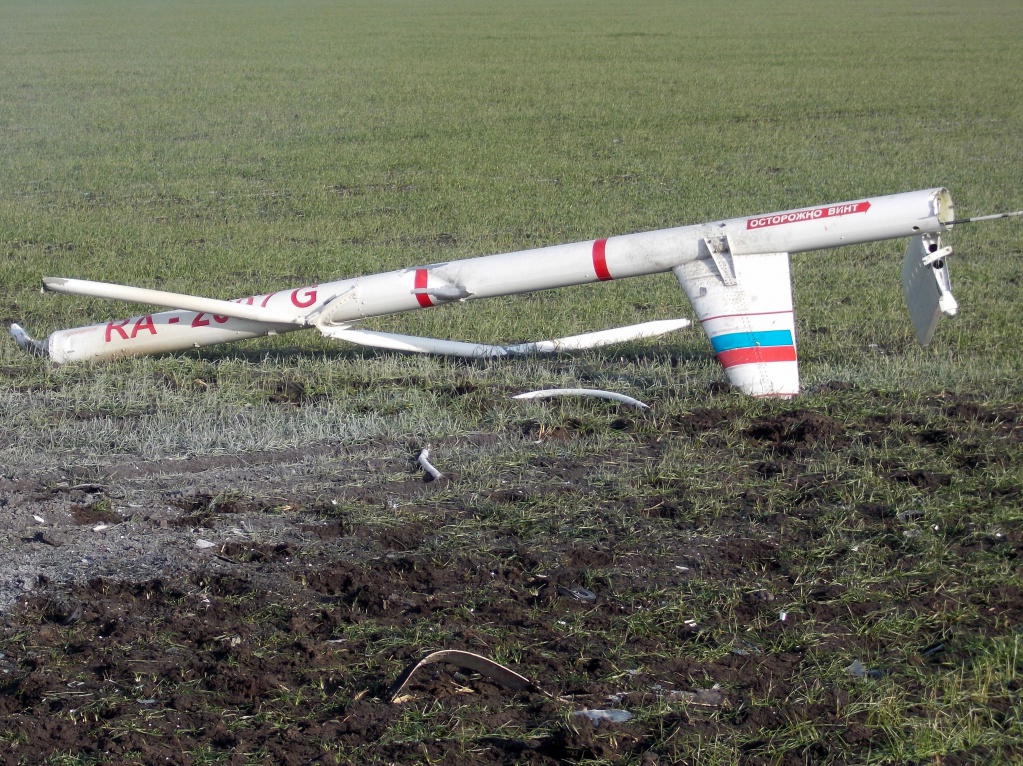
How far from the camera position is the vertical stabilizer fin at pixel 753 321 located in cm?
602

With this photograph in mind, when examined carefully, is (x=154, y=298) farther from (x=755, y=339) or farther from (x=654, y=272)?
(x=755, y=339)

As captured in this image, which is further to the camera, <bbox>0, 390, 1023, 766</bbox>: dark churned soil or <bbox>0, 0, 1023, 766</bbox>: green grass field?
<bbox>0, 0, 1023, 766</bbox>: green grass field

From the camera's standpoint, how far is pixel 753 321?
Answer: 6.05 metres

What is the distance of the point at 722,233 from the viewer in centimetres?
620

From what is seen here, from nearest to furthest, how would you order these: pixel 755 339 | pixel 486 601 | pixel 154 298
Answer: pixel 486 601 → pixel 755 339 → pixel 154 298

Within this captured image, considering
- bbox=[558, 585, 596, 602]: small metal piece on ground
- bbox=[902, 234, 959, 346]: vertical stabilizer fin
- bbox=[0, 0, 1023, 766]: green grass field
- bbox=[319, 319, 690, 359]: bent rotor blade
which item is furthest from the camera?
bbox=[319, 319, 690, 359]: bent rotor blade

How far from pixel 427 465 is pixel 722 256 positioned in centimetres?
205

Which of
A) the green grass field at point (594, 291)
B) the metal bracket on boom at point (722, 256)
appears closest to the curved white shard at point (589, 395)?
the green grass field at point (594, 291)

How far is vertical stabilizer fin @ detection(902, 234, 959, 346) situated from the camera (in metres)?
6.02

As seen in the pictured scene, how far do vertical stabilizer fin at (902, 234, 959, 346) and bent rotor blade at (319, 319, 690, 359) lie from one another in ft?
4.53

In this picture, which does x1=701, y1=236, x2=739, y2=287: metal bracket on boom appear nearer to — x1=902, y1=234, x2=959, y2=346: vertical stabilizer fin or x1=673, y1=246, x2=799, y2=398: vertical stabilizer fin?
x1=673, y1=246, x2=799, y2=398: vertical stabilizer fin

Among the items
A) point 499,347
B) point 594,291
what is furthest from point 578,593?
point 594,291

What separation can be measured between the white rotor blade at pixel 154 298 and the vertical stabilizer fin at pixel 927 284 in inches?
139

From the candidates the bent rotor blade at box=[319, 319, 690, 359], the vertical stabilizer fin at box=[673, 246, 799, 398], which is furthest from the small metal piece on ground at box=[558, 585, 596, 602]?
the bent rotor blade at box=[319, 319, 690, 359]
